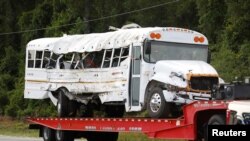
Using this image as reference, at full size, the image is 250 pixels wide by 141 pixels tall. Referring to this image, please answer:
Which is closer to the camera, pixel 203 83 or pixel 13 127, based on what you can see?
pixel 203 83

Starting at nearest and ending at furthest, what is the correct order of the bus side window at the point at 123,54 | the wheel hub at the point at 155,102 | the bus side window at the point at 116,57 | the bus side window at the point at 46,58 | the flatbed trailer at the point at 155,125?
the flatbed trailer at the point at 155,125
the wheel hub at the point at 155,102
the bus side window at the point at 123,54
the bus side window at the point at 116,57
the bus side window at the point at 46,58

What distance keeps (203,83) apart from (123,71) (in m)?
2.81

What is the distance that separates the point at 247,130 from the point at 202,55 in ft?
25.4

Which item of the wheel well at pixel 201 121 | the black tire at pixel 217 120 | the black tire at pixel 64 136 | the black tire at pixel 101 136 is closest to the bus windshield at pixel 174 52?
the wheel well at pixel 201 121

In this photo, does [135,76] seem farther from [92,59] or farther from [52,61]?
[52,61]

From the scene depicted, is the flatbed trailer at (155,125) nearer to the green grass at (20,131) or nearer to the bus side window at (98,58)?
the bus side window at (98,58)

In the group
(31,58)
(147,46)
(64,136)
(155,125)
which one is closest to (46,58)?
(31,58)

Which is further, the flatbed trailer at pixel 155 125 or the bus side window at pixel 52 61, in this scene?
the bus side window at pixel 52 61

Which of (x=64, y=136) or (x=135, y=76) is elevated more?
(x=135, y=76)

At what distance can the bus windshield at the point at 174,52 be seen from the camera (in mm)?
15648

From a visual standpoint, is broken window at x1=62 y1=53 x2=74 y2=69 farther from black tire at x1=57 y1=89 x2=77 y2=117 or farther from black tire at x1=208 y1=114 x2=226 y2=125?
black tire at x1=208 y1=114 x2=226 y2=125

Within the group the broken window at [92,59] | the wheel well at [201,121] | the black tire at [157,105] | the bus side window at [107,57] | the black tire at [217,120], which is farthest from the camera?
the broken window at [92,59]

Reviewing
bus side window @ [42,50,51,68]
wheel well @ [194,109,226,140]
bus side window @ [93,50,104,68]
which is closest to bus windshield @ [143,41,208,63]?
bus side window @ [93,50,104,68]

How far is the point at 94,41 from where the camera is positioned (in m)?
18.2
